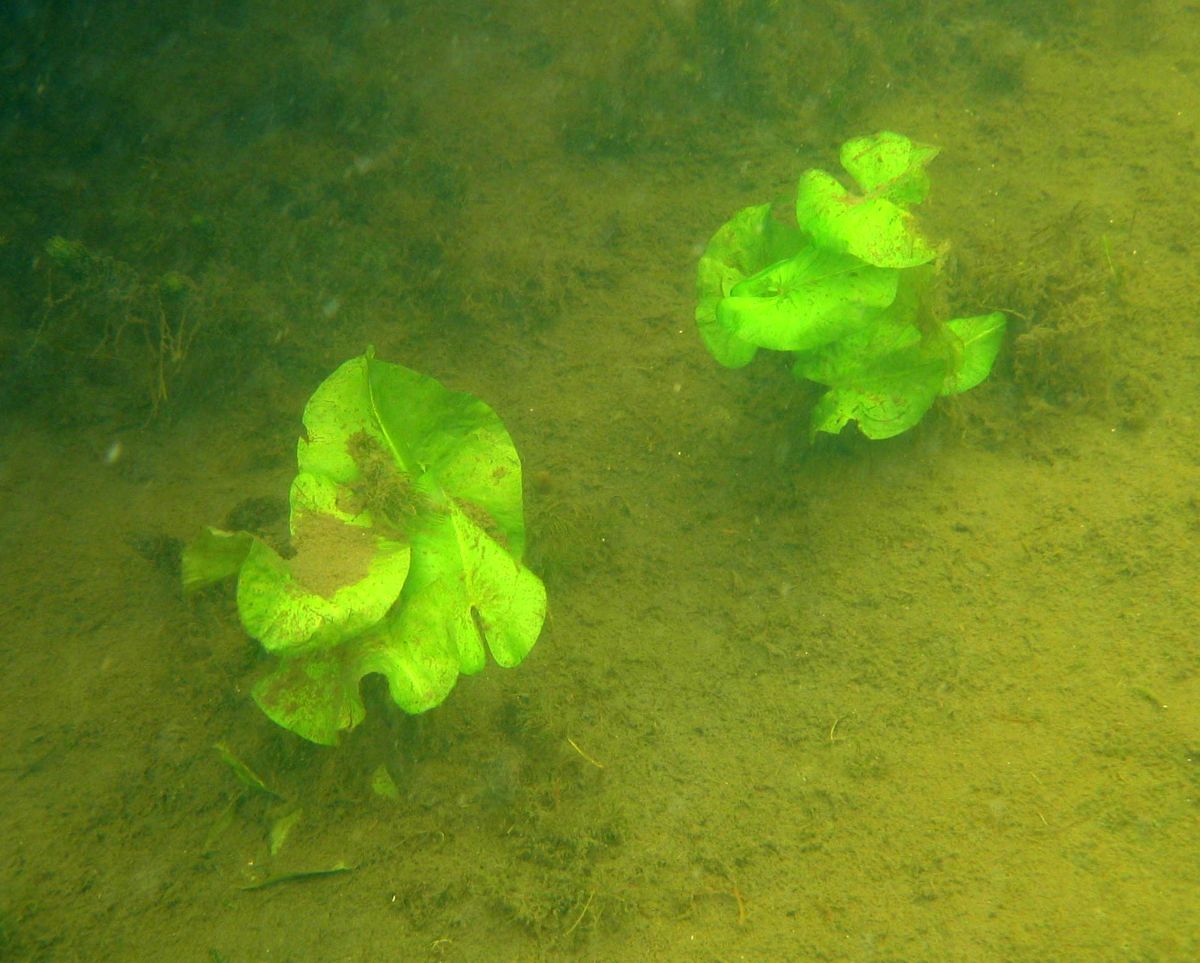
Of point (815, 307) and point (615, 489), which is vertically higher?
point (815, 307)

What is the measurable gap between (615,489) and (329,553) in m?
1.09

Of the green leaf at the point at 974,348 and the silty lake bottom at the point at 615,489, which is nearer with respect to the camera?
the silty lake bottom at the point at 615,489

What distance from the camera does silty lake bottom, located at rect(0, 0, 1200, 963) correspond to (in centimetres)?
221

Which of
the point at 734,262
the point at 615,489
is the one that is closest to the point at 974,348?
the point at 734,262

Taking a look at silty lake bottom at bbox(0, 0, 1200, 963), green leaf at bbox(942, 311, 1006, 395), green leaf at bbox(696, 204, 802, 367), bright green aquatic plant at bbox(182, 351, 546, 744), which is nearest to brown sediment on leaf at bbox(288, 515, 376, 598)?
bright green aquatic plant at bbox(182, 351, 546, 744)

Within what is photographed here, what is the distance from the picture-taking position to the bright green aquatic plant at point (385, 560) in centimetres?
226

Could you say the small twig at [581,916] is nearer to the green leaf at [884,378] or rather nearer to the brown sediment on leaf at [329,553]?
the brown sediment on leaf at [329,553]

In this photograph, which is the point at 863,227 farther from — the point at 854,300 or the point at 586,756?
the point at 586,756

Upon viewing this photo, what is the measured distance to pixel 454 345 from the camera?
3355 mm

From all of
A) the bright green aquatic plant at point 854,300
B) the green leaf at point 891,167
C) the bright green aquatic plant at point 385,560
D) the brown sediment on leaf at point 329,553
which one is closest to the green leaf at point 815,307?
the bright green aquatic plant at point 854,300

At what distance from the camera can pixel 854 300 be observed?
2.62m

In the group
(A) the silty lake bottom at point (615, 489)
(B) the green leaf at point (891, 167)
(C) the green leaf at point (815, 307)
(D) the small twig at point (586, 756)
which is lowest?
(D) the small twig at point (586, 756)

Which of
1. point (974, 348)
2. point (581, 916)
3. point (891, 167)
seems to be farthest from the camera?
point (974, 348)

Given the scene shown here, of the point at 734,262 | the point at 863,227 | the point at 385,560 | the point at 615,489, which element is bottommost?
the point at 615,489
